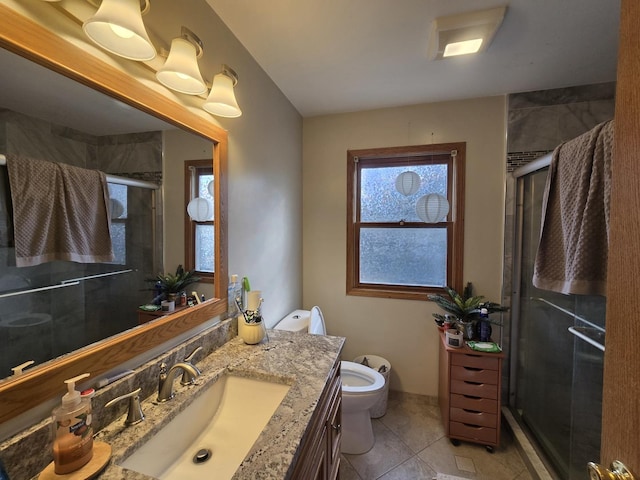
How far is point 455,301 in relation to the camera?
1.98 metres

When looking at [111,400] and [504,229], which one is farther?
[504,229]

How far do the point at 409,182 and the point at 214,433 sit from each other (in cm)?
194

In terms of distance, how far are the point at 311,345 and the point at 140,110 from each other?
1.17 meters

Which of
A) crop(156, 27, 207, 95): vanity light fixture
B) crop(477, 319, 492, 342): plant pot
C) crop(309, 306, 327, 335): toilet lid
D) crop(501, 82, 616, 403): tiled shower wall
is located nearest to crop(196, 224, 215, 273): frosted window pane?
crop(156, 27, 207, 95): vanity light fixture

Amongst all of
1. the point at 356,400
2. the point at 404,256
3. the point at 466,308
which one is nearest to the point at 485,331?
the point at 466,308

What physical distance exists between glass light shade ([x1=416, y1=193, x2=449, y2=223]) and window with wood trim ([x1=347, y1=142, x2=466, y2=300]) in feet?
0.17

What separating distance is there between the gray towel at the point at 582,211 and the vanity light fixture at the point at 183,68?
1.61m

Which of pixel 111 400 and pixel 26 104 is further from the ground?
pixel 26 104

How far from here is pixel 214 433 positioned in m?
0.94

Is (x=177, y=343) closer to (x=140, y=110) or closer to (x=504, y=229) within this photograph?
(x=140, y=110)

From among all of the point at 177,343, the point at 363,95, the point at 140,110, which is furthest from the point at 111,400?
the point at 363,95

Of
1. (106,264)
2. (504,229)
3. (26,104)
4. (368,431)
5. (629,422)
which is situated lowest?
(368,431)

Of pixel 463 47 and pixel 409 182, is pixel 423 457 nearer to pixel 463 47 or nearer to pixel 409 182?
pixel 409 182

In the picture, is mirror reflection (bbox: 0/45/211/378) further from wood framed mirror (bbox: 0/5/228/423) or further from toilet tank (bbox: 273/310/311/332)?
toilet tank (bbox: 273/310/311/332)
